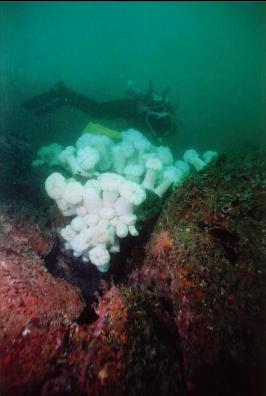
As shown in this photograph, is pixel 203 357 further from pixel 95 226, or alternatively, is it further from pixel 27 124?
pixel 27 124

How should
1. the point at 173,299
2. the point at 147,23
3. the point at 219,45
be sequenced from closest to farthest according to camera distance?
the point at 173,299, the point at 219,45, the point at 147,23

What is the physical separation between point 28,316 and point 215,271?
1556 millimetres

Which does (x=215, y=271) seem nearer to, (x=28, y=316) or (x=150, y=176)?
(x=28, y=316)

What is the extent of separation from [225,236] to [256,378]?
109 centimetres

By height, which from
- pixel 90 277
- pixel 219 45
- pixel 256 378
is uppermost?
pixel 219 45

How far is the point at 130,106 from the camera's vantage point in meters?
8.55

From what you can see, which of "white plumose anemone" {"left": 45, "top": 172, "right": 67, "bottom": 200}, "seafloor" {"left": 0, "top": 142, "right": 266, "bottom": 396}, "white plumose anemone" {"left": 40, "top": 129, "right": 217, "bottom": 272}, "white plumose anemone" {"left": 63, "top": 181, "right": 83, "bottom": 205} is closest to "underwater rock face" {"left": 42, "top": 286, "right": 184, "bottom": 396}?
"seafloor" {"left": 0, "top": 142, "right": 266, "bottom": 396}

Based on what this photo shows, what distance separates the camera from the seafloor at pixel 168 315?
1871mm

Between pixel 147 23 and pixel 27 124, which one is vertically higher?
pixel 147 23

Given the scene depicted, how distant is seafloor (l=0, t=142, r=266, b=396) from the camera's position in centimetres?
187

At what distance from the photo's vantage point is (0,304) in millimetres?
2139

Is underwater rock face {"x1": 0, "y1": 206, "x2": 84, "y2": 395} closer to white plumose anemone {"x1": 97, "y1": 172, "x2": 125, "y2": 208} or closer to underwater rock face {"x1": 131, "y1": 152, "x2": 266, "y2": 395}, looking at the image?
underwater rock face {"x1": 131, "y1": 152, "x2": 266, "y2": 395}

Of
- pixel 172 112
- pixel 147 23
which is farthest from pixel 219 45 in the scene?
pixel 172 112

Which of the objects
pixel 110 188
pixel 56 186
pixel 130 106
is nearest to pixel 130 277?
pixel 110 188
